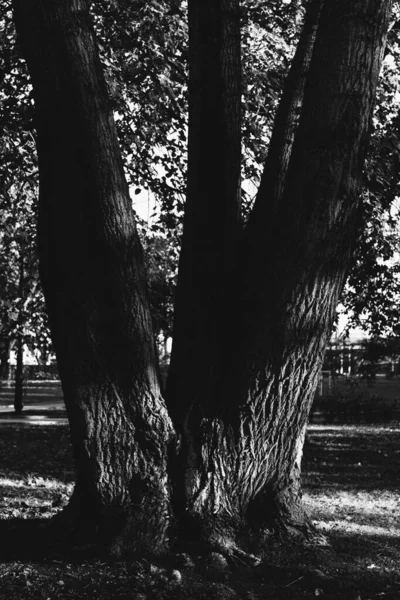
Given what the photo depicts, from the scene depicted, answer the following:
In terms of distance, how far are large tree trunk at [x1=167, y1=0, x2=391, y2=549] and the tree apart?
0.04 ft

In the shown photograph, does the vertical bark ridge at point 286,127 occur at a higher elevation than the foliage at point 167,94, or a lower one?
lower

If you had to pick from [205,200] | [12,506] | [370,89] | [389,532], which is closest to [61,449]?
[12,506]

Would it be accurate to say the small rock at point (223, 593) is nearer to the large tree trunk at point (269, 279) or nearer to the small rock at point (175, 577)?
the small rock at point (175, 577)

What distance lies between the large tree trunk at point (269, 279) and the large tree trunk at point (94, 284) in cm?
33

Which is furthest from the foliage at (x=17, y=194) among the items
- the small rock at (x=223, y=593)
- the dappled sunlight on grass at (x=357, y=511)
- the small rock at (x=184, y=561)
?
the small rock at (x=223, y=593)

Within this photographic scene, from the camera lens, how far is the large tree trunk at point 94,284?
4.80m

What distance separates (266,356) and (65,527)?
1.75 m

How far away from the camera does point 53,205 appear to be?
16.0 ft

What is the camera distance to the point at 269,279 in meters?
4.94

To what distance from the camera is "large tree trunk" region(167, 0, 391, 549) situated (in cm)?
484

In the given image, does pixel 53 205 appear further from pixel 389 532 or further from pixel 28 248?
pixel 28 248

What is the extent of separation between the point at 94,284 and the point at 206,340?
2.90ft

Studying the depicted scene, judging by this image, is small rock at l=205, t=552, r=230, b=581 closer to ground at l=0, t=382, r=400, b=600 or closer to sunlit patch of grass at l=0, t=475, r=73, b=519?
ground at l=0, t=382, r=400, b=600

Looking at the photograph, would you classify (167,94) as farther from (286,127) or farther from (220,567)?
(220,567)
